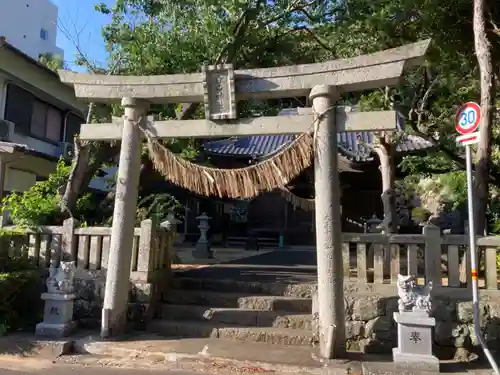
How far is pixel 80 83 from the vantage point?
23.1ft

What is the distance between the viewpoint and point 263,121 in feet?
21.1

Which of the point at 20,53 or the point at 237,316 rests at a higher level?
the point at 20,53

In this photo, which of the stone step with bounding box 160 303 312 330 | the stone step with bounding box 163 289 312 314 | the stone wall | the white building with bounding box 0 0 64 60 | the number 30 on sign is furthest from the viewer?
the white building with bounding box 0 0 64 60

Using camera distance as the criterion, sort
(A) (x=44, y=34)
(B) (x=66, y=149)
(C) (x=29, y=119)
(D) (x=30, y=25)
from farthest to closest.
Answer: (A) (x=44, y=34) < (D) (x=30, y=25) < (B) (x=66, y=149) < (C) (x=29, y=119)

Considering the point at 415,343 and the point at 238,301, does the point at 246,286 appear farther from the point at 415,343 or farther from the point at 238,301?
the point at 415,343

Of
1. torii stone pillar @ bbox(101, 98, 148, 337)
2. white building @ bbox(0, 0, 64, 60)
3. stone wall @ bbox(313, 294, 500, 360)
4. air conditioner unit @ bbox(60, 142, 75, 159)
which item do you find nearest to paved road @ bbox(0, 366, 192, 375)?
torii stone pillar @ bbox(101, 98, 148, 337)

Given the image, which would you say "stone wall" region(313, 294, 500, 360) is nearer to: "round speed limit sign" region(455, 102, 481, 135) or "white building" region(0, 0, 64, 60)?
"round speed limit sign" region(455, 102, 481, 135)

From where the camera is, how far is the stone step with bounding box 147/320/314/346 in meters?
6.46

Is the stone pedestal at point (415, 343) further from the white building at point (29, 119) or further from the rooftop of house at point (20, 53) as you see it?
the rooftop of house at point (20, 53)

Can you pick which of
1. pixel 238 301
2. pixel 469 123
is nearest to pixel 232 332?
pixel 238 301

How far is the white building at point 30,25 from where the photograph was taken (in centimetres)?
3105

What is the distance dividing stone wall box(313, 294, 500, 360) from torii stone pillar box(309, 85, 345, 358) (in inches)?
25.1

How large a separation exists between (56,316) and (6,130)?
9068 mm

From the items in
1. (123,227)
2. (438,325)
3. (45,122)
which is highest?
(45,122)
